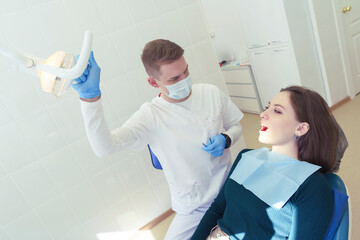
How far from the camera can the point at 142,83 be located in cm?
194

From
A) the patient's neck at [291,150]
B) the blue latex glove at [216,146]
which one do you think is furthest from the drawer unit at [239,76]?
the patient's neck at [291,150]

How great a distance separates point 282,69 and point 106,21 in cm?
215

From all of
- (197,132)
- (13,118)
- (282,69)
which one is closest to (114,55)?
(13,118)

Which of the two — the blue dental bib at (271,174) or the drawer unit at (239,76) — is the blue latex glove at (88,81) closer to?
the blue dental bib at (271,174)

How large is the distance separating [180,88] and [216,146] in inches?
13.7

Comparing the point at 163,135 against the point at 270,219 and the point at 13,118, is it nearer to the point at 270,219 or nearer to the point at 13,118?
the point at 270,219

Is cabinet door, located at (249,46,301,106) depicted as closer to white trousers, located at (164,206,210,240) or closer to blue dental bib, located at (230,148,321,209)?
blue dental bib, located at (230,148,321,209)

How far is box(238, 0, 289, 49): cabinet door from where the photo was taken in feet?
9.00

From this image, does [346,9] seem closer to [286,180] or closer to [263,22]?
[263,22]

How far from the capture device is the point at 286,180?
1050 mm

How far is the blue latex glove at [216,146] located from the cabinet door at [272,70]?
1966mm

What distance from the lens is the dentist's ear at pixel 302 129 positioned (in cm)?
109

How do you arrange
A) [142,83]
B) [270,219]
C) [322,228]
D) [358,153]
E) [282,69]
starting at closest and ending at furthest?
[322,228] < [270,219] < [142,83] < [358,153] < [282,69]

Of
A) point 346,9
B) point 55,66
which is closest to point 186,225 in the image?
point 55,66
